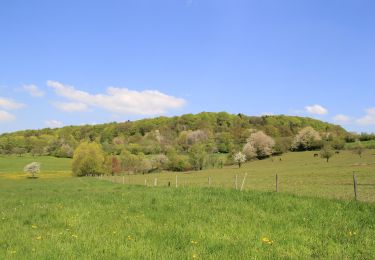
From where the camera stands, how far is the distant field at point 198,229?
9.73 metres

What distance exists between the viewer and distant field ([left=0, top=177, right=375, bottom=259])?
9734 mm

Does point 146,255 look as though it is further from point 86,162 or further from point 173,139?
point 173,139

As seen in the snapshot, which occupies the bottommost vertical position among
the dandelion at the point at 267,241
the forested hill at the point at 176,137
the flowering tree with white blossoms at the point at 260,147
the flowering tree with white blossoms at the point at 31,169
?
the flowering tree with white blossoms at the point at 31,169

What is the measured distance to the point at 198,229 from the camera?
12039 millimetres

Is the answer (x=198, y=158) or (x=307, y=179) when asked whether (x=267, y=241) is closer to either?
(x=307, y=179)

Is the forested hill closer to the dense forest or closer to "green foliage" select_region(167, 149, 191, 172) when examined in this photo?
the dense forest

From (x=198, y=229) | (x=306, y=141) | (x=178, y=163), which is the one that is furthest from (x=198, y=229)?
(x=306, y=141)

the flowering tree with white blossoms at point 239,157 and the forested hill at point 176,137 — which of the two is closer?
the flowering tree with white blossoms at point 239,157

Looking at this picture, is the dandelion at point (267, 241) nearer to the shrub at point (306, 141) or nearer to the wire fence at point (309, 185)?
Answer: the wire fence at point (309, 185)

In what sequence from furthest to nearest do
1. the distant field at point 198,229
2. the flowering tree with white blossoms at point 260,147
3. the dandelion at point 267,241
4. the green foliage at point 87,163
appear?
the flowering tree with white blossoms at point 260,147, the green foliage at point 87,163, the dandelion at point 267,241, the distant field at point 198,229

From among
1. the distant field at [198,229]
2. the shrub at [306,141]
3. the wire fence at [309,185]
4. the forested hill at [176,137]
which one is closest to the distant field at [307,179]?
the wire fence at [309,185]

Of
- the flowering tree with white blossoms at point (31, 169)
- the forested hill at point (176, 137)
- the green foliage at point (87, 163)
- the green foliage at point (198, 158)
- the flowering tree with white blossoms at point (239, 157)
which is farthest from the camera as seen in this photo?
the forested hill at point (176, 137)

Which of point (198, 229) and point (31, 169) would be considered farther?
point (31, 169)

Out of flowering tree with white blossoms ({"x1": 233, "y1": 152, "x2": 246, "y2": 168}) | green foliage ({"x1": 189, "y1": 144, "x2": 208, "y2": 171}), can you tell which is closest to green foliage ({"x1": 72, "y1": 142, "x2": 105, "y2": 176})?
green foliage ({"x1": 189, "y1": 144, "x2": 208, "y2": 171})
